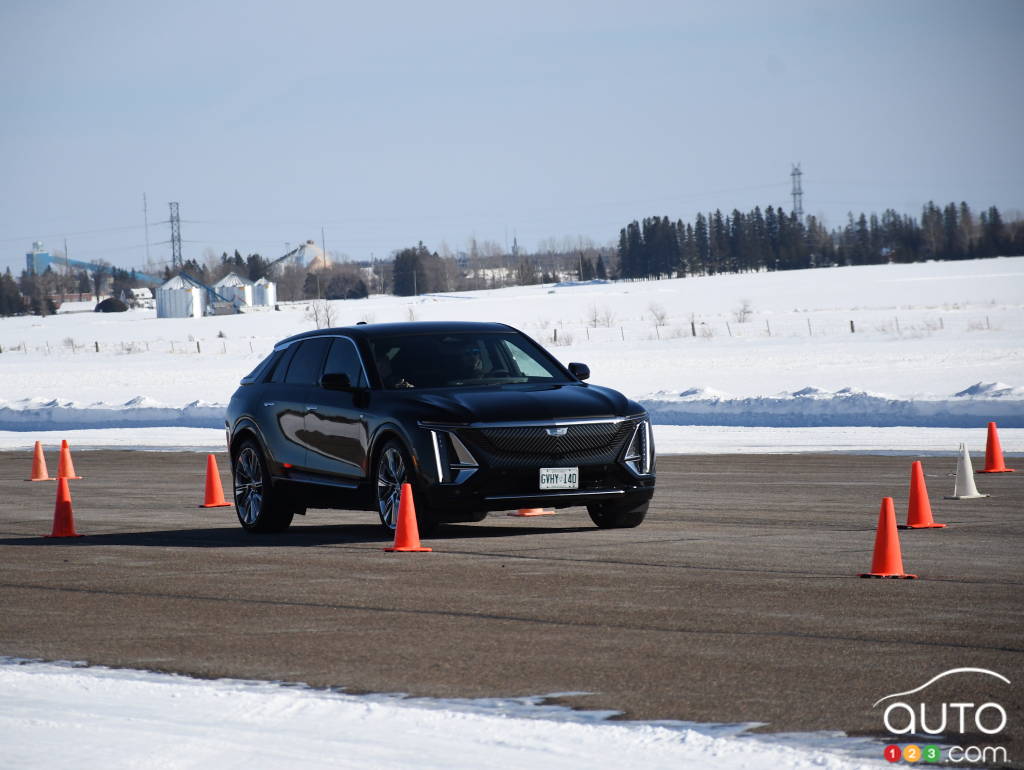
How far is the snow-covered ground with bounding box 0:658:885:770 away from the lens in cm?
611

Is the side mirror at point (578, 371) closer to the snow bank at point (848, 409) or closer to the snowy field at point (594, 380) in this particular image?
the snowy field at point (594, 380)

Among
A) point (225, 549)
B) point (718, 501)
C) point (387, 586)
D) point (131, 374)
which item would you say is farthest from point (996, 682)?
point (131, 374)

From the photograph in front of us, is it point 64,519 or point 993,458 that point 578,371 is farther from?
point 993,458

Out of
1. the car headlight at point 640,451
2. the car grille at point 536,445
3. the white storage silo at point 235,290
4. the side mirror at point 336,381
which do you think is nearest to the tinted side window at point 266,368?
the side mirror at point 336,381

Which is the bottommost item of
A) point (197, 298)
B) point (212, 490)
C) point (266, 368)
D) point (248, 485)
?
point (212, 490)

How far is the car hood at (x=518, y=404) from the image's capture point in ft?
44.0

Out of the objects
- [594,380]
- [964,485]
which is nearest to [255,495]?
[964,485]

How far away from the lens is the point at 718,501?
56.6ft

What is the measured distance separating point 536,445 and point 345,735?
22.7 ft

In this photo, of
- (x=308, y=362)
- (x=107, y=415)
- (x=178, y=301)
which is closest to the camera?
(x=308, y=362)

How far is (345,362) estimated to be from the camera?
1506 cm

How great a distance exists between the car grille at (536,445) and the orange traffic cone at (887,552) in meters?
3.12

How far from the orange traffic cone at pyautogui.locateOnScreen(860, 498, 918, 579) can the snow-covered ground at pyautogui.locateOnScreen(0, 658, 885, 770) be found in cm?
433

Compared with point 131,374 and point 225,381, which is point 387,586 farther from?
point 131,374
